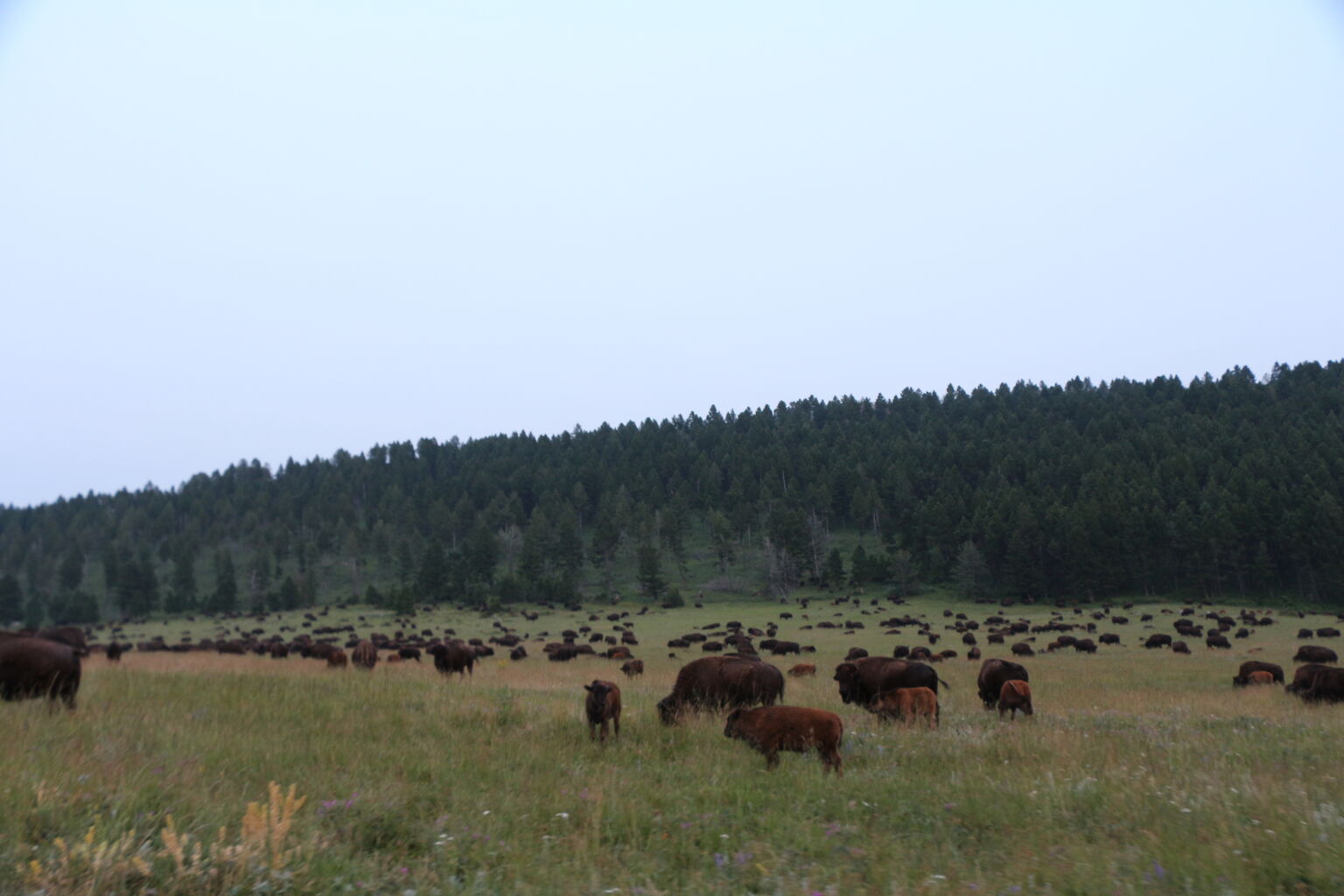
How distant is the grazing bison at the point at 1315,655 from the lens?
82.6 ft

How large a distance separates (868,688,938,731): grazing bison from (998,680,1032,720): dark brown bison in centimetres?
217

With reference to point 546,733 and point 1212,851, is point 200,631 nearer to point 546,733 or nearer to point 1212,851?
point 546,733

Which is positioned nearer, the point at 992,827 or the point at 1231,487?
the point at 992,827

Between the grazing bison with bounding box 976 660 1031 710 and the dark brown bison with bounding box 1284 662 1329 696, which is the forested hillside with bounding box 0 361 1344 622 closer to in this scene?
the dark brown bison with bounding box 1284 662 1329 696

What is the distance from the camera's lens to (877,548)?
330 ft

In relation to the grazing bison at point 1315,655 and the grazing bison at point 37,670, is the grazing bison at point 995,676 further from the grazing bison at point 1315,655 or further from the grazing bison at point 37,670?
the grazing bison at point 37,670

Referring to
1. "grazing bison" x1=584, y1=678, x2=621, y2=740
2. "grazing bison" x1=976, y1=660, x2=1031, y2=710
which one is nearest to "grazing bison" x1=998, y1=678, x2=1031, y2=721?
"grazing bison" x1=976, y1=660, x2=1031, y2=710

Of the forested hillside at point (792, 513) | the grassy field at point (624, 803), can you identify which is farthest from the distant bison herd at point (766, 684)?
the forested hillside at point (792, 513)

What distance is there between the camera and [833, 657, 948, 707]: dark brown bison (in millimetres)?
15008

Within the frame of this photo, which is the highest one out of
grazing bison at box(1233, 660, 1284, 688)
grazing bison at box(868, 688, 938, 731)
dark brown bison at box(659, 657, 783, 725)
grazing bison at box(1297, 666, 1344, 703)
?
dark brown bison at box(659, 657, 783, 725)

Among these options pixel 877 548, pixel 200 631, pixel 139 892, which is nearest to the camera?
pixel 139 892

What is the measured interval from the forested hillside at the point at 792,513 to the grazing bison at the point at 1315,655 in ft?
173

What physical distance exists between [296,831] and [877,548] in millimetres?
100561

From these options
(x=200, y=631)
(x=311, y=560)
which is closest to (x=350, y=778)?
(x=200, y=631)
